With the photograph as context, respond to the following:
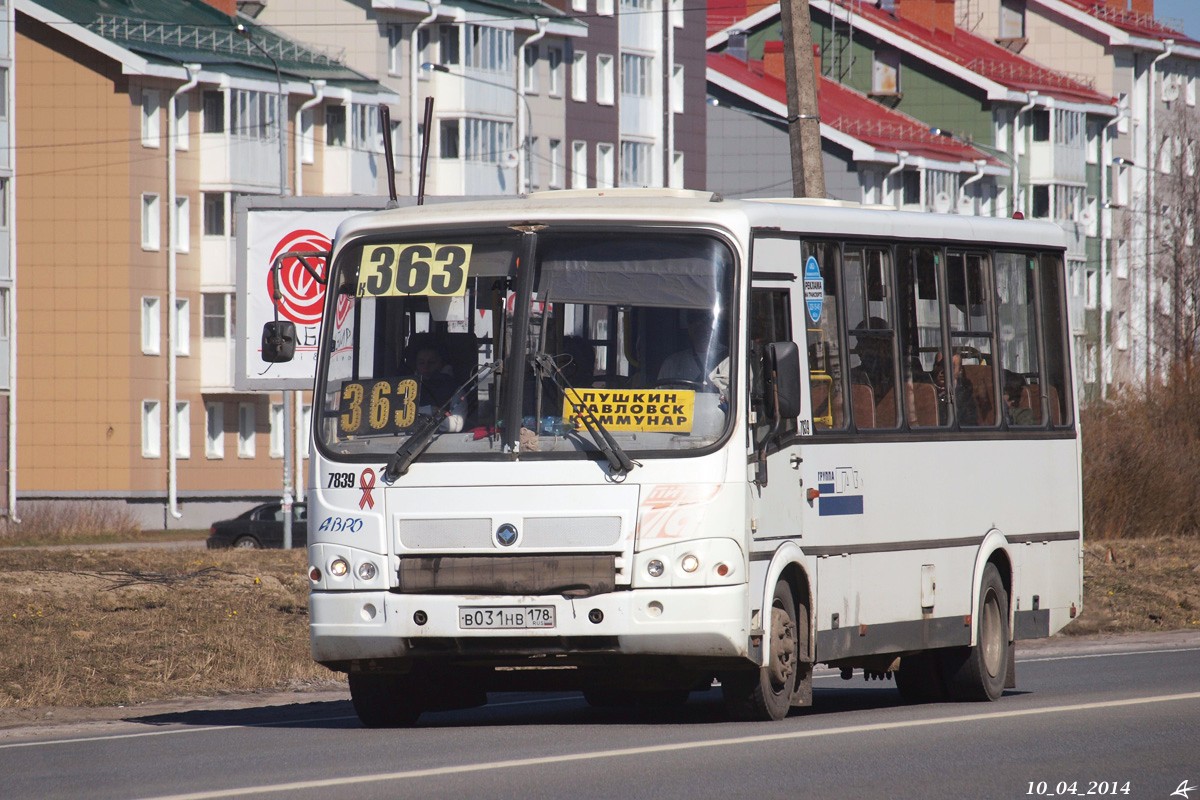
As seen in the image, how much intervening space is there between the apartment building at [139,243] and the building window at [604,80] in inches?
643

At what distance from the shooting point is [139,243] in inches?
2522

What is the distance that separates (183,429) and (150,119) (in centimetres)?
810

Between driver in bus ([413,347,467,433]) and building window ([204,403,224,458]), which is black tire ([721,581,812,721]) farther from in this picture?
building window ([204,403,224,458])

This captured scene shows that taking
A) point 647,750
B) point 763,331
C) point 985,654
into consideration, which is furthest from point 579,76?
point 647,750

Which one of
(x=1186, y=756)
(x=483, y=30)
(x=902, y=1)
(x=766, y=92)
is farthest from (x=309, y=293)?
(x=902, y=1)

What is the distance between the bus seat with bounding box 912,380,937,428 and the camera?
49.3 feet

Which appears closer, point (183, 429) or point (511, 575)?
point (511, 575)

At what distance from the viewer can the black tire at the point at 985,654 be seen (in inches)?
621

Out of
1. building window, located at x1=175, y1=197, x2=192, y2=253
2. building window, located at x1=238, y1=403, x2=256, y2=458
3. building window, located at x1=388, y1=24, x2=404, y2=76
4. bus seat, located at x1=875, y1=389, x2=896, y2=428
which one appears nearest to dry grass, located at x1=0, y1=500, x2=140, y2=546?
building window, located at x1=238, y1=403, x2=256, y2=458

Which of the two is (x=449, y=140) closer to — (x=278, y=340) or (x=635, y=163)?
(x=635, y=163)

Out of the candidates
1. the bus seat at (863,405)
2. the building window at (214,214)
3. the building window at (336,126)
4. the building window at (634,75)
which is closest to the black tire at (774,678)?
the bus seat at (863,405)

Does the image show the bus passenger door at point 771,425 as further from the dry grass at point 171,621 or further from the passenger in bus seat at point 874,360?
the dry grass at point 171,621

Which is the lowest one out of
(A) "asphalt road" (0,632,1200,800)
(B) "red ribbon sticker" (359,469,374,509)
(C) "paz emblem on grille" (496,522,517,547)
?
(A) "asphalt road" (0,632,1200,800)

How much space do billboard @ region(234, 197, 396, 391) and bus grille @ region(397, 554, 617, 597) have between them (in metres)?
16.5
